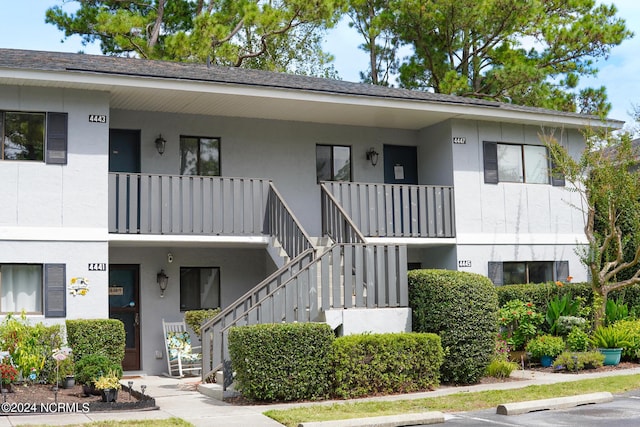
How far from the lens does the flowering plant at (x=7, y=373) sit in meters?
12.4

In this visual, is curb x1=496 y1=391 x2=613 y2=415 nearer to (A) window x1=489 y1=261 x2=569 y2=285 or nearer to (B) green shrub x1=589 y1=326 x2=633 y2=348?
(B) green shrub x1=589 y1=326 x2=633 y2=348

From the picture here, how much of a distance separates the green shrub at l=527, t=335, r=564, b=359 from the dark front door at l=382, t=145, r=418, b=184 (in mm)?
5673

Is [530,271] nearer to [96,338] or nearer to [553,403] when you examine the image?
[553,403]

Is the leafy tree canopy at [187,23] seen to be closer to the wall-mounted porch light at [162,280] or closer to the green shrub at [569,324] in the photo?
the wall-mounted porch light at [162,280]

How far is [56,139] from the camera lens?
50.2ft

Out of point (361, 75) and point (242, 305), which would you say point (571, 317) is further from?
point (361, 75)

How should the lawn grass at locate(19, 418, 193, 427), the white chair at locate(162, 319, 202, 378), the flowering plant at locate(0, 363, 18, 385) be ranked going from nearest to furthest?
the lawn grass at locate(19, 418, 193, 427)
the flowering plant at locate(0, 363, 18, 385)
the white chair at locate(162, 319, 202, 378)

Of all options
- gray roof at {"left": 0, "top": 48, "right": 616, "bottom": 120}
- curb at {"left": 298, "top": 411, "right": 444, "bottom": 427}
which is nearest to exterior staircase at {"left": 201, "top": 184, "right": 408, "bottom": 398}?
curb at {"left": 298, "top": 411, "right": 444, "bottom": 427}

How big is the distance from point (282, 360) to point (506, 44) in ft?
79.2

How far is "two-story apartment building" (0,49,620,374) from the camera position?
48.9ft

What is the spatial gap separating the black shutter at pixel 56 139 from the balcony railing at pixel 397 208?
217 inches

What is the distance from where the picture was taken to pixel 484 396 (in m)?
12.4

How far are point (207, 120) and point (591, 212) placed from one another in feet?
31.2

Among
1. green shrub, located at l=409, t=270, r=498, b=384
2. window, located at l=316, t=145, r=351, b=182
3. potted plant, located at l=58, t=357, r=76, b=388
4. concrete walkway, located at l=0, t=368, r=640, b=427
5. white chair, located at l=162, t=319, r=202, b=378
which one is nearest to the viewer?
concrete walkway, located at l=0, t=368, r=640, b=427
